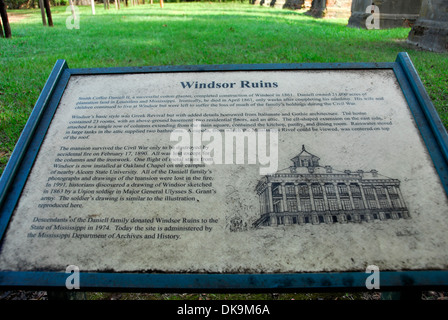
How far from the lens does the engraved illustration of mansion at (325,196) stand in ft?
5.14

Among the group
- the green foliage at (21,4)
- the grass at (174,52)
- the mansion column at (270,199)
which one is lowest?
the green foliage at (21,4)

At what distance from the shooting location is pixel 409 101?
193 cm

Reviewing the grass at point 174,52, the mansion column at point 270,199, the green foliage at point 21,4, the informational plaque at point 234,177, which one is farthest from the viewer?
the green foliage at point 21,4

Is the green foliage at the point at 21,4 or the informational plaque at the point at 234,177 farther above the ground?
the informational plaque at the point at 234,177

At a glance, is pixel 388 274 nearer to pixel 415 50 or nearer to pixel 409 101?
pixel 409 101

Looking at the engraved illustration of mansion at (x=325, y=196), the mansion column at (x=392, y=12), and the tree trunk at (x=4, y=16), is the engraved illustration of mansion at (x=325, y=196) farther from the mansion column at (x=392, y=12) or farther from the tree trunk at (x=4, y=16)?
the mansion column at (x=392, y=12)

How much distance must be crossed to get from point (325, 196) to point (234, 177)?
47 cm

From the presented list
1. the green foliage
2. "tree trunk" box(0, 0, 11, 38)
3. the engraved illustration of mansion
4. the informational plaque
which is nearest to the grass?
"tree trunk" box(0, 0, 11, 38)

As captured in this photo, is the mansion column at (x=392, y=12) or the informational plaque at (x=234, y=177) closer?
the informational plaque at (x=234, y=177)

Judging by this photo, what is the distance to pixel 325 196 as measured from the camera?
1.62m

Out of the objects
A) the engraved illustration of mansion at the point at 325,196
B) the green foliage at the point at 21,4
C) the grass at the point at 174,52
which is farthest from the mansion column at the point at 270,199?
the green foliage at the point at 21,4

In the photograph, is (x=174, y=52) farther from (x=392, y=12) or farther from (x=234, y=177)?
(x=392, y=12)

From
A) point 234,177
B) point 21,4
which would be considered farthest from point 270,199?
point 21,4
